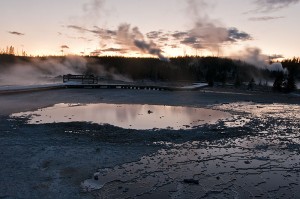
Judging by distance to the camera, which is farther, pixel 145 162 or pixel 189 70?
pixel 189 70

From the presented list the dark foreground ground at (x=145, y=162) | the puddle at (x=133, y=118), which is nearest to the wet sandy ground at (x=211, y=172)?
the dark foreground ground at (x=145, y=162)

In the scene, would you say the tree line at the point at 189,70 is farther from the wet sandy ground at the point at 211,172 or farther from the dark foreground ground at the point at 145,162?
the wet sandy ground at the point at 211,172

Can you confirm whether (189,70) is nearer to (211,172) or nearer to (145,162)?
(145,162)

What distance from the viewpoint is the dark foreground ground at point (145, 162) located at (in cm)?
621

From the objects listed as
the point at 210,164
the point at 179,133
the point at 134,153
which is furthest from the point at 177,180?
the point at 179,133

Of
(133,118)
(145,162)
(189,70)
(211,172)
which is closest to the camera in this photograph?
(211,172)

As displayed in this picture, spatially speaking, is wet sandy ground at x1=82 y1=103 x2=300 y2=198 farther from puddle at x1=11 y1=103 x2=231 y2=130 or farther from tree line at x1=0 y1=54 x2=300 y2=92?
tree line at x1=0 y1=54 x2=300 y2=92

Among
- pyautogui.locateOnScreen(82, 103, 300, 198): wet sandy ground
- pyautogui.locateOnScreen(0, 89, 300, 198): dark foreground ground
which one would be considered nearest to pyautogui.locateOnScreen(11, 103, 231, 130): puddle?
pyautogui.locateOnScreen(0, 89, 300, 198): dark foreground ground

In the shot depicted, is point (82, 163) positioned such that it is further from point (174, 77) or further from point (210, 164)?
point (174, 77)

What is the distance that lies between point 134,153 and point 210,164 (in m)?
1.99

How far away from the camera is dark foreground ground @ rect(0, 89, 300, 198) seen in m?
6.21

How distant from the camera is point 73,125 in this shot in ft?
40.1

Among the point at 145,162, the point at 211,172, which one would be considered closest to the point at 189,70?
the point at 145,162

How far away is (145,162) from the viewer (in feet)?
26.0
